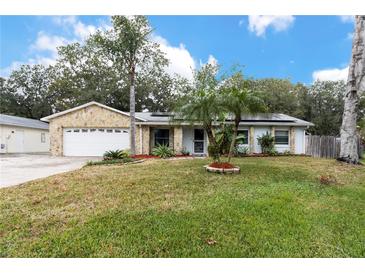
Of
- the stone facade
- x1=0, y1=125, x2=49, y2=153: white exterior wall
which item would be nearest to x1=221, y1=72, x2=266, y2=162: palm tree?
the stone facade

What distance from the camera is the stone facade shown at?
1688 cm

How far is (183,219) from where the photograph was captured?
416 centimetres

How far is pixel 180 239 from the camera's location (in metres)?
3.44

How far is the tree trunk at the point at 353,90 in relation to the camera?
392 inches

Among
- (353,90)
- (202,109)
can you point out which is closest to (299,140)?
(353,90)

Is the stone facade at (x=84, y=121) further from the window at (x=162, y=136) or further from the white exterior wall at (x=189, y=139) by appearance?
the white exterior wall at (x=189, y=139)

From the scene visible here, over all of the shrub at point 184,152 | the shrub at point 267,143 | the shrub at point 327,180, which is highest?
the shrub at point 267,143

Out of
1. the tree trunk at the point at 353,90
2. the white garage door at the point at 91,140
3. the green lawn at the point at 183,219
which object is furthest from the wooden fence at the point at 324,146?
the white garage door at the point at 91,140

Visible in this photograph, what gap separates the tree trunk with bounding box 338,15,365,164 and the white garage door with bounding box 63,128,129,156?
1287cm

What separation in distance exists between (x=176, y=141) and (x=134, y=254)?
43.9 ft

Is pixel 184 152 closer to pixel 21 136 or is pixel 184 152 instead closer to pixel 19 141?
pixel 19 141
